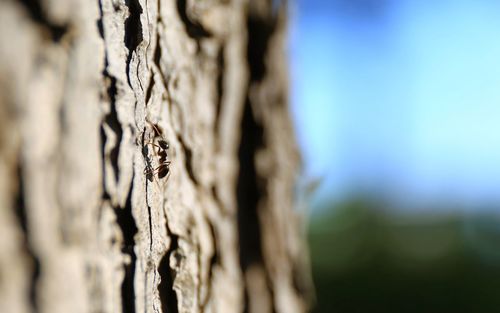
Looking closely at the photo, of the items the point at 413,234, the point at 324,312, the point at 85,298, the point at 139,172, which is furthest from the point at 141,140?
the point at 413,234

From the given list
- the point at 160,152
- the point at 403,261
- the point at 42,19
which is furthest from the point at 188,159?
the point at 403,261

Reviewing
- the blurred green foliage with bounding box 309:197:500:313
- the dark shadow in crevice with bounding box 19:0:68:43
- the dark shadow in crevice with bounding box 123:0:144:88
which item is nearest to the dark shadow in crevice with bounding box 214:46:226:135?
the dark shadow in crevice with bounding box 123:0:144:88

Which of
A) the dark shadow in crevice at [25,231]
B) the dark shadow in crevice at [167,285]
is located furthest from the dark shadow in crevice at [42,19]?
the dark shadow in crevice at [167,285]

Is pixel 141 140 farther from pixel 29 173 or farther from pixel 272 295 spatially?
pixel 272 295

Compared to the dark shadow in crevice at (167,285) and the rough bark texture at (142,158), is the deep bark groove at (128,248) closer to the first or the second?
the rough bark texture at (142,158)

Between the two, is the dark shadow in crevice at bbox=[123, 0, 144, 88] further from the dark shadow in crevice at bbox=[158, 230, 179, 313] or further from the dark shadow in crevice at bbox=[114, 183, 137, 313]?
the dark shadow in crevice at bbox=[158, 230, 179, 313]

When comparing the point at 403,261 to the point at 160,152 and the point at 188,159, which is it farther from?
the point at 160,152
